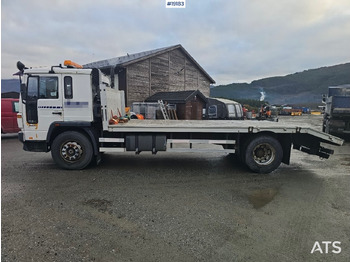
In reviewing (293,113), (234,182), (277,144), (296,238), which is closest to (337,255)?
(296,238)

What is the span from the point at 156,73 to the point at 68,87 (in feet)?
53.7

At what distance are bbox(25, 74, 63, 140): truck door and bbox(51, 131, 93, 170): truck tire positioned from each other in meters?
0.52

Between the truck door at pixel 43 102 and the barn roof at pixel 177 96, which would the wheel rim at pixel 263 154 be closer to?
the truck door at pixel 43 102

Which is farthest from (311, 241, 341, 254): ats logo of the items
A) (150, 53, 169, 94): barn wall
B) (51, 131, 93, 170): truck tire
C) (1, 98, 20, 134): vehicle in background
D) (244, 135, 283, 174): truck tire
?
(150, 53, 169, 94): barn wall

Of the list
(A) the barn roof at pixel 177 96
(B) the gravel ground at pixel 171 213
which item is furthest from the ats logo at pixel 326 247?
(A) the barn roof at pixel 177 96

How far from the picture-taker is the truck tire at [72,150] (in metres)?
6.12

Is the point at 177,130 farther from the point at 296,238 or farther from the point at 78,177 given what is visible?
the point at 296,238

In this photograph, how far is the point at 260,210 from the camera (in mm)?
4059

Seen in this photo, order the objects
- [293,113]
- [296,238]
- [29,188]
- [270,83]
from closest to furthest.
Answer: [296,238]
[29,188]
[293,113]
[270,83]

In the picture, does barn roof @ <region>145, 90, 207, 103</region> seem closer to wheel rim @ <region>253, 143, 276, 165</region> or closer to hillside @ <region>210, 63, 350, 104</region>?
wheel rim @ <region>253, 143, 276, 165</region>

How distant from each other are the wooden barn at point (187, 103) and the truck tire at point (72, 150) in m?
12.6

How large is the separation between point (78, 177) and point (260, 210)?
13.9ft

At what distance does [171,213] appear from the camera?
389 cm

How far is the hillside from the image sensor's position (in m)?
90.3
